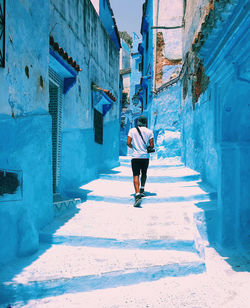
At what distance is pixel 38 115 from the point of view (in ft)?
12.3

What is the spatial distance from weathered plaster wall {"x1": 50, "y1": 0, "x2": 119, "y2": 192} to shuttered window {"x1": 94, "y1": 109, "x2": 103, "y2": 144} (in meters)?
0.24

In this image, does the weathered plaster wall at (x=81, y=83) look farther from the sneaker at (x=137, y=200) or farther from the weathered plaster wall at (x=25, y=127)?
the sneaker at (x=137, y=200)

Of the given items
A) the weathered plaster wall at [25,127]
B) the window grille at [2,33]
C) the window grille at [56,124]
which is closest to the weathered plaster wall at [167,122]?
the window grille at [56,124]

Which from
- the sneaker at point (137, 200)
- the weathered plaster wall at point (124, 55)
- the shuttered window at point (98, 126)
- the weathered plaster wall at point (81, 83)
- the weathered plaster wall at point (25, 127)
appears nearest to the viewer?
the weathered plaster wall at point (25, 127)

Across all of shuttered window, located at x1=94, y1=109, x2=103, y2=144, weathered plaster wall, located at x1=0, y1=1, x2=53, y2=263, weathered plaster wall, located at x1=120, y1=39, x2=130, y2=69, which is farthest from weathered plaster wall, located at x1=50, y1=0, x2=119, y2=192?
weathered plaster wall, located at x1=120, y1=39, x2=130, y2=69

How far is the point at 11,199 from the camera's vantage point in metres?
3.14

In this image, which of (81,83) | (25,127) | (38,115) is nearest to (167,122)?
(81,83)

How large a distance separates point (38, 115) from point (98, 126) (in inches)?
170

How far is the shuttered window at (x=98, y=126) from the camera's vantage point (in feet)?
25.4

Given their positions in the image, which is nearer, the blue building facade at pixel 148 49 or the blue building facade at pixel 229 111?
the blue building facade at pixel 229 111

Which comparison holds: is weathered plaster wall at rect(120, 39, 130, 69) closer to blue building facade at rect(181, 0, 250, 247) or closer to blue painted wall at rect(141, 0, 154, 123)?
blue painted wall at rect(141, 0, 154, 123)

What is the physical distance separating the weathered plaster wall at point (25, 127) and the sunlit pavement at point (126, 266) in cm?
35

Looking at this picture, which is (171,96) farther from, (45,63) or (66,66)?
(45,63)

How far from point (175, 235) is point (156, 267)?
74 cm
